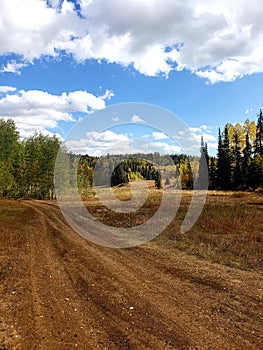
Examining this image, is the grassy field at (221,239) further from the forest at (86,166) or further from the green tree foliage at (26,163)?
the green tree foliage at (26,163)

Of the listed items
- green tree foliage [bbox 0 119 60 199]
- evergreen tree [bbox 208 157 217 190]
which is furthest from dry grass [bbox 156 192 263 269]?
evergreen tree [bbox 208 157 217 190]

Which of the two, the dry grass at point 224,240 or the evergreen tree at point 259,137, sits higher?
the evergreen tree at point 259,137

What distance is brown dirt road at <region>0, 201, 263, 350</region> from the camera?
5.52 metres

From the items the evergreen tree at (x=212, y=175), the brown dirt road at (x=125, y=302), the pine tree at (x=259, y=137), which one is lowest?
the brown dirt road at (x=125, y=302)

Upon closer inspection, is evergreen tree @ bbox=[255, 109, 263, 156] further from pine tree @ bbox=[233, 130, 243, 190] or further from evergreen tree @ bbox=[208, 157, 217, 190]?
evergreen tree @ bbox=[208, 157, 217, 190]

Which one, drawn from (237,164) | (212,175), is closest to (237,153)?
(237,164)

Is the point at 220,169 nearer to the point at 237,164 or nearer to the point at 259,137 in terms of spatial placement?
the point at 237,164

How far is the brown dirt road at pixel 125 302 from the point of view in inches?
217

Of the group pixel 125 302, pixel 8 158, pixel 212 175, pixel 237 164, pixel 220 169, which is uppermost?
pixel 8 158

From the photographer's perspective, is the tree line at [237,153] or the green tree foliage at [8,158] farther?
the tree line at [237,153]

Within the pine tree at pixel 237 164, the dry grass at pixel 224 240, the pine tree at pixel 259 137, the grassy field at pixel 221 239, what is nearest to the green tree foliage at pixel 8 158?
the grassy field at pixel 221 239

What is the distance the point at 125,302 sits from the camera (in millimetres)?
7246

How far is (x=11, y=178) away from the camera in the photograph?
4850 centimetres

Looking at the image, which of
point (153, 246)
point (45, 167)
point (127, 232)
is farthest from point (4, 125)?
point (153, 246)
